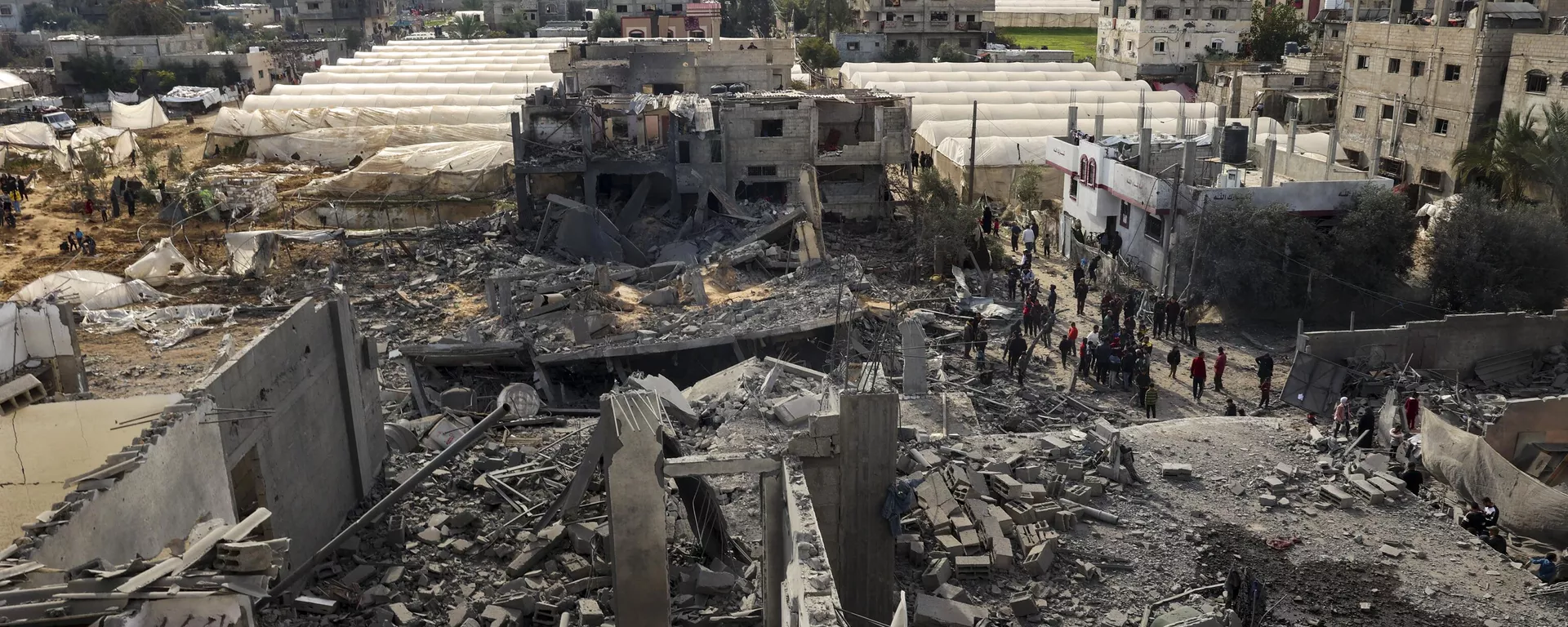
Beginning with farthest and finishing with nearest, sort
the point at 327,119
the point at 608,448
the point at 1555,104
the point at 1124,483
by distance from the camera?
the point at 327,119
the point at 1555,104
the point at 1124,483
the point at 608,448

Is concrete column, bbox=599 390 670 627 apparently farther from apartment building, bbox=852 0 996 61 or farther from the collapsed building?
apartment building, bbox=852 0 996 61

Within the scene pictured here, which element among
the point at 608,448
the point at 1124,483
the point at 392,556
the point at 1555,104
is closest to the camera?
the point at 608,448

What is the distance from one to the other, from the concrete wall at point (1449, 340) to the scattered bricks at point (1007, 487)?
7.16m

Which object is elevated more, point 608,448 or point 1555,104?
point 1555,104

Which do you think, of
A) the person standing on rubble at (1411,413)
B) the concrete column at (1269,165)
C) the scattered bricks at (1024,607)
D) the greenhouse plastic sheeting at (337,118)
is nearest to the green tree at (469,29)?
the greenhouse plastic sheeting at (337,118)

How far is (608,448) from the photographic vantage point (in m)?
10.5

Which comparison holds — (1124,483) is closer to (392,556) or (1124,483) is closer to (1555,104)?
(392,556)

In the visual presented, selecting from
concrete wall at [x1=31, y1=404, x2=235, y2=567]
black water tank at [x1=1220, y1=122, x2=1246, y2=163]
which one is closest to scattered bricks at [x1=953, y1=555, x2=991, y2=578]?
concrete wall at [x1=31, y1=404, x2=235, y2=567]

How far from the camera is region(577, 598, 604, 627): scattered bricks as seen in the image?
36.0ft

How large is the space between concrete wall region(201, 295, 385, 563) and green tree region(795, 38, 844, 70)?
45708 mm

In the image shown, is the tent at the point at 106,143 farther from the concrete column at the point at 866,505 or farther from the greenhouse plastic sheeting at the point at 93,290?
the concrete column at the point at 866,505

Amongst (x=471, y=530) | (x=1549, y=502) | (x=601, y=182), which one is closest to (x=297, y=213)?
(x=601, y=182)

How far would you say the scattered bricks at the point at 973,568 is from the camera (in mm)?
12023

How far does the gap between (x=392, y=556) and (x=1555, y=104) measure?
25.8 metres
